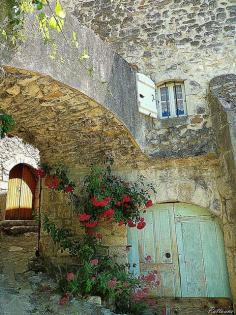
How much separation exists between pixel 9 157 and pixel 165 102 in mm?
5928

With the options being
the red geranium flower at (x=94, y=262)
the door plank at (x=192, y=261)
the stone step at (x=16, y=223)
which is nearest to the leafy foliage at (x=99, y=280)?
the red geranium flower at (x=94, y=262)

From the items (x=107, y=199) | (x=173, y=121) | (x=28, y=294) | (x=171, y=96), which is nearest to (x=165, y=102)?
(x=171, y=96)

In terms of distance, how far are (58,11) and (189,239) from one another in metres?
3.79

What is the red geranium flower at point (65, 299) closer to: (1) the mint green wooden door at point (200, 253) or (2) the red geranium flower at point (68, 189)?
(2) the red geranium flower at point (68, 189)

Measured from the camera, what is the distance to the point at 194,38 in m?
5.64

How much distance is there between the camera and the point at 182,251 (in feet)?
16.8

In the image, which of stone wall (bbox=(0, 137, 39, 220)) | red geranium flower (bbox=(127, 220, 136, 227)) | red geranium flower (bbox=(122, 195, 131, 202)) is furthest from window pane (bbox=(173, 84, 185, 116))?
stone wall (bbox=(0, 137, 39, 220))

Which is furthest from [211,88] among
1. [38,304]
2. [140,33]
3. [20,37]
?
[38,304]

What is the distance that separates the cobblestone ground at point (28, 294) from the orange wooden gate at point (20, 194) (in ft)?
14.9

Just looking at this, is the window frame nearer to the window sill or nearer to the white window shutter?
the window sill

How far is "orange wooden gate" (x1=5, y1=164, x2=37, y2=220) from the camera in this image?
→ 10.4 meters

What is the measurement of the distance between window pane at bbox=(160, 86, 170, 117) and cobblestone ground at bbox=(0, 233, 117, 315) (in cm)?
307

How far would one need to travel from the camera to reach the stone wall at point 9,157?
9.67 metres

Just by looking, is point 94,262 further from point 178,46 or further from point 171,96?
point 178,46
